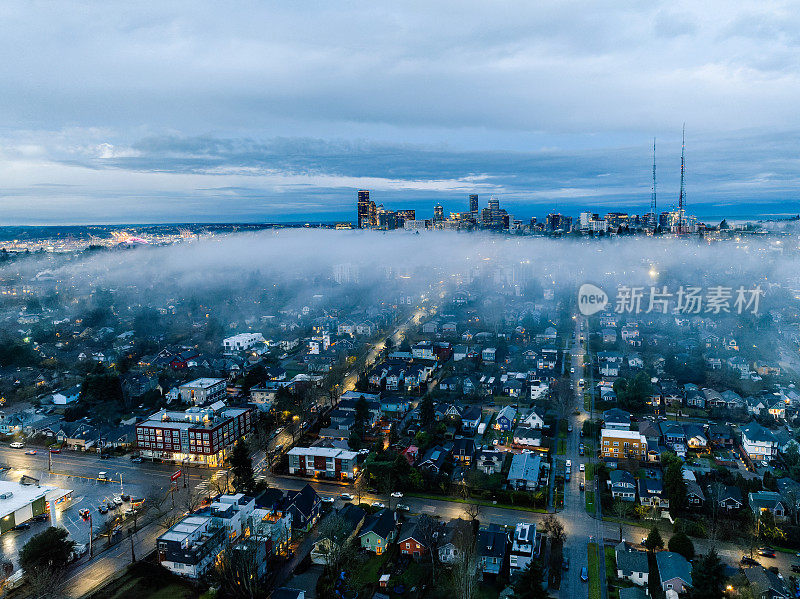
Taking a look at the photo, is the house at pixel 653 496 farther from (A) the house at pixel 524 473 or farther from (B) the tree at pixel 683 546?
(A) the house at pixel 524 473

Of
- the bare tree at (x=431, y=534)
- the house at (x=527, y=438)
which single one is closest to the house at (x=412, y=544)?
the bare tree at (x=431, y=534)


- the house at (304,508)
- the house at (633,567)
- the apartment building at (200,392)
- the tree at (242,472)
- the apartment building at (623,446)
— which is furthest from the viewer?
the apartment building at (200,392)

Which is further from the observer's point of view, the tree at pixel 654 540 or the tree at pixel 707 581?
the tree at pixel 654 540

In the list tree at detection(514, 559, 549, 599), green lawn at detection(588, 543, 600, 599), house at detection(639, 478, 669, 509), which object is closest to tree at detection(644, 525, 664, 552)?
green lawn at detection(588, 543, 600, 599)

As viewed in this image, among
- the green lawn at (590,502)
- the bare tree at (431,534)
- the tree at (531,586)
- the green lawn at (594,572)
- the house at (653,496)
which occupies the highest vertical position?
the tree at (531,586)

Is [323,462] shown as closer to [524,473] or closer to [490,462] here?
[490,462]

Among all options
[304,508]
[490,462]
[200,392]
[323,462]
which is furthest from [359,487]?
[200,392]
